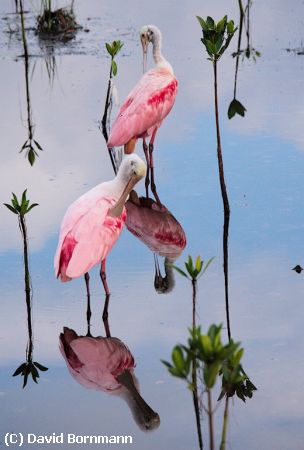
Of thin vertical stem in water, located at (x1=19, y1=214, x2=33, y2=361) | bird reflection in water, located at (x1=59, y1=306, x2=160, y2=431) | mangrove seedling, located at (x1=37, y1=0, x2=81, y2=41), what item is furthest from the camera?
mangrove seedling, located at (x1=37, y1=0, x2=81, y2=41)

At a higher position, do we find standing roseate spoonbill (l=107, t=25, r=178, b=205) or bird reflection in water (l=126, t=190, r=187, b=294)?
standing roseate spoonbill (l=107, t=25, r=178, b=205)

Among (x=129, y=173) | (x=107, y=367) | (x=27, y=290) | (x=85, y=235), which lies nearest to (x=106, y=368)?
(x=107, y=367)

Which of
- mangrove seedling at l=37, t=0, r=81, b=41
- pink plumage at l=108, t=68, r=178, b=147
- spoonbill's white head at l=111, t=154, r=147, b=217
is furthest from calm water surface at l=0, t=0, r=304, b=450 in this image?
spoonbill's white head at l=111, t=154, r=147, b=217

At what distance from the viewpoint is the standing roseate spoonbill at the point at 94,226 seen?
659cm

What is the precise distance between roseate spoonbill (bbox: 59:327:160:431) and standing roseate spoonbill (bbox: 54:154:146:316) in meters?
0.35

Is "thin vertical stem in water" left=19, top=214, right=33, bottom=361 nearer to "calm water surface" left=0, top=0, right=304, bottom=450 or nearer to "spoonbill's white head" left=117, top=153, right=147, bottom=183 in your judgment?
"calm water surface" left=0, top=0, right=304, bottom=450

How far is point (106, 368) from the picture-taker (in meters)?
6.18

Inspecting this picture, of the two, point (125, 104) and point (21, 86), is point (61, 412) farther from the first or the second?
point (21, 86)

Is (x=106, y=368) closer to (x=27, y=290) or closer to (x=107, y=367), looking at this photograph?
(x=107, y=367)

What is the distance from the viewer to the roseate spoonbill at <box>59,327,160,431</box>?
574 centimetres

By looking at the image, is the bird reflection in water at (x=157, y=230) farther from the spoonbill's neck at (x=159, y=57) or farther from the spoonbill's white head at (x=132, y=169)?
the spoonbill's neck at (x=159, y=57)

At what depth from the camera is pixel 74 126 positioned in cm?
1062

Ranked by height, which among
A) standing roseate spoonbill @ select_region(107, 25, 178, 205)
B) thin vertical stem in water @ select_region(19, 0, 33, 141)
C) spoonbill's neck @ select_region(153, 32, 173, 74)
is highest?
spoonbill's neck @ select_region(153, 32, 173, 74)

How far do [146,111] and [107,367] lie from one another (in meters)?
A: 3.64
